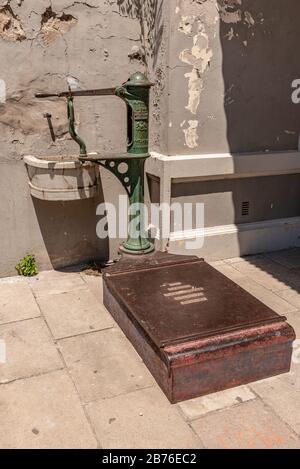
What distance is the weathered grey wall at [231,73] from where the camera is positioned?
416 cm

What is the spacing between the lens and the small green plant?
441 cm

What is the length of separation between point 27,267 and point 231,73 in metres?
2.85

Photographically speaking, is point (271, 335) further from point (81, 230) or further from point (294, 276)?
point (81, 230)

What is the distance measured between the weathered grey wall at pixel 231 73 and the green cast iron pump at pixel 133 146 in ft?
1.98

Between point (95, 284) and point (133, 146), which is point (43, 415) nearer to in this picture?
point (95, 284)

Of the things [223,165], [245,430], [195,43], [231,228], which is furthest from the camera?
[231,228]

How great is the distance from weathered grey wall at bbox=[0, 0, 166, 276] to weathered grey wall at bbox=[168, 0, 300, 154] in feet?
0.75

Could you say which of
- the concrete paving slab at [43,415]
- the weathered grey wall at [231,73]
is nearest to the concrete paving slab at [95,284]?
the concrete paving slab at [43,415]

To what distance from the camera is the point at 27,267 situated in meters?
4.42

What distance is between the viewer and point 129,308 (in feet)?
10.1

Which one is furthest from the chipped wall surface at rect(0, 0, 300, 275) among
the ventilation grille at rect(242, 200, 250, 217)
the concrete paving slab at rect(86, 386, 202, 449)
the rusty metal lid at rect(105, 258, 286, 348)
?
the concrete paving slab at rect(86, 386, 202, 449)

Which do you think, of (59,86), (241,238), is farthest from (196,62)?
(241,238)

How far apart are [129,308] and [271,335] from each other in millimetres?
979
